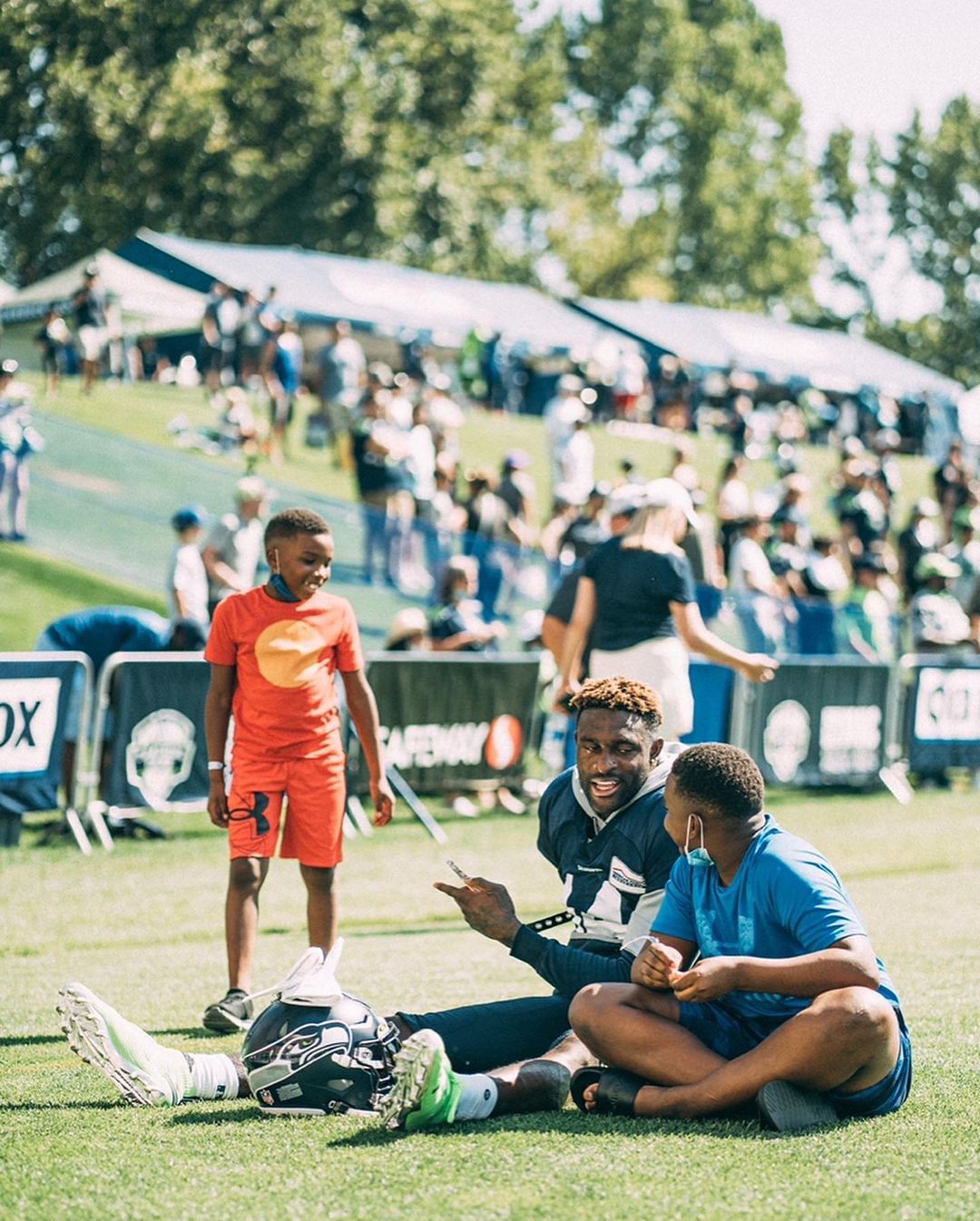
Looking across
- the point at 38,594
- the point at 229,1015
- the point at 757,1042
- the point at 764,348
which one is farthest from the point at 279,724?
the point at 764,348

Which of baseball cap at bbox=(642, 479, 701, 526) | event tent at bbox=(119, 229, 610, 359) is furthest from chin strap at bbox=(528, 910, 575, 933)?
event tent at bbox=(119, 229, 610, 359)

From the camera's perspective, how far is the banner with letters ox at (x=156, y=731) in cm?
1140

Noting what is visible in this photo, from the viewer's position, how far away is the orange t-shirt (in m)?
6.91

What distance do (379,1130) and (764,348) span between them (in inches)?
1478

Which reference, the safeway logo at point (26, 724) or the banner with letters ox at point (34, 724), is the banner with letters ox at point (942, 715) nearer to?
the banner with letters ox at point (34, 724)

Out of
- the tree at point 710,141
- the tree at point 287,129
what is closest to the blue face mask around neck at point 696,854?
the tree at point 287,129

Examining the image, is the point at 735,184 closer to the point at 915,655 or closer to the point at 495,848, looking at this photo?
the point at 915,655

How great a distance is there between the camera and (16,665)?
1084cm

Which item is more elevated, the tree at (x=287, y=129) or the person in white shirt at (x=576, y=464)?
the tree at (x=287, y=129)

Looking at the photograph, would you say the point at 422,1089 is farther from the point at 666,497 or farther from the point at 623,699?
the point at 666,497

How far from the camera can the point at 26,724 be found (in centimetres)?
1097

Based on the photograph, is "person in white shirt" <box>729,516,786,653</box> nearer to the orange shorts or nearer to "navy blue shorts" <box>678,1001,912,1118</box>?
the orange shorts

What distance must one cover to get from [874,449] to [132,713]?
30.6 m

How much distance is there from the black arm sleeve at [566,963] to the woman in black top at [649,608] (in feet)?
13.1
